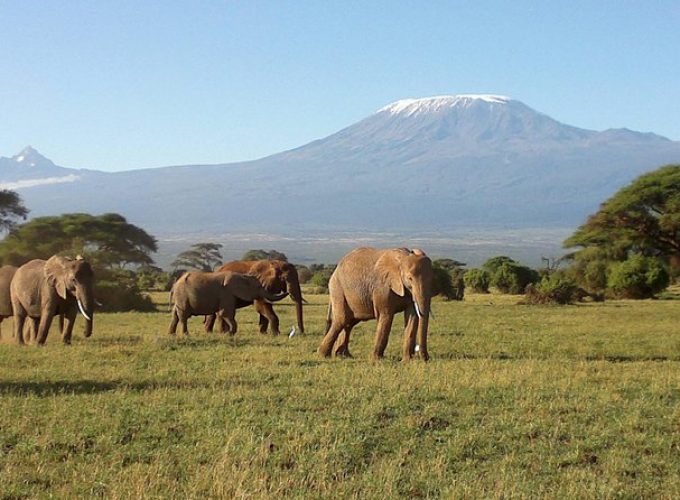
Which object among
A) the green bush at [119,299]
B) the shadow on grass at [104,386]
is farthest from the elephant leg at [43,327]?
the green bush at [119,299]

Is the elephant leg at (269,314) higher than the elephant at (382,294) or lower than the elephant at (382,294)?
lower

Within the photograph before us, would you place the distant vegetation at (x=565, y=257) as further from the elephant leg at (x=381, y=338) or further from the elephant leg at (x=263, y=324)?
the elephant leg at (x=381, y=338)

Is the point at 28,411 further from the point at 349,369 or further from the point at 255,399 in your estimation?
the point at 349,369

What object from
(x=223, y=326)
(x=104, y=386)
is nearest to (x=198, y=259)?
(x=223, y=326)

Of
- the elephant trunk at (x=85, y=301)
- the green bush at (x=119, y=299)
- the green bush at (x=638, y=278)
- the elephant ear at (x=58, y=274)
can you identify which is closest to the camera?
the elephant trunk at (x=85, y=301)

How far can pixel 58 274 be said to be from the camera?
1745 cm

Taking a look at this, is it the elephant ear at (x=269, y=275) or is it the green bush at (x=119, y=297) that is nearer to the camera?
the elephant ear at (x=269, y=275)

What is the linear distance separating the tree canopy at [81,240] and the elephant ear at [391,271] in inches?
1121

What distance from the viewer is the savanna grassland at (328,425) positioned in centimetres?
707

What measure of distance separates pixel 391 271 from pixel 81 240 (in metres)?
33.8

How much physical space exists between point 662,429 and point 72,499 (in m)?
5.70

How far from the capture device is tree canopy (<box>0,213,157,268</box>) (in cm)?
4266

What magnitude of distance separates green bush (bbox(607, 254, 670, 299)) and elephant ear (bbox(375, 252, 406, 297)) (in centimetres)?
2887

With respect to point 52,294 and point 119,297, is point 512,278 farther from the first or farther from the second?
point 52,294
